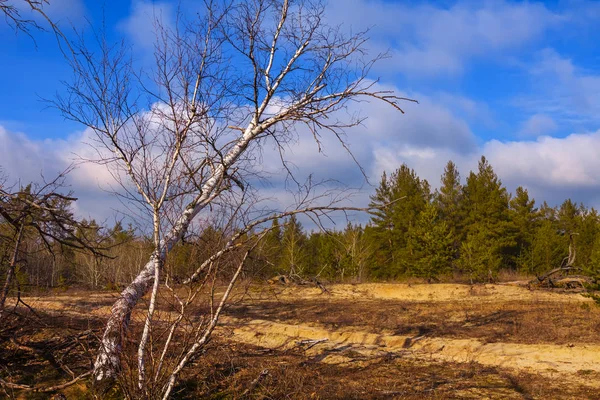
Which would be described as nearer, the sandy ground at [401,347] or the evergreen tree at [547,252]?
the sandy ground at [401,347]

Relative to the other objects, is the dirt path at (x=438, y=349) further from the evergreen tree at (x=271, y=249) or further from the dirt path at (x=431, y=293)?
the dirt path at (x=431, y=293)

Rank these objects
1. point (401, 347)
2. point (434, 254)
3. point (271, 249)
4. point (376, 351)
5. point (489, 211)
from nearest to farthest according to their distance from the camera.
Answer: point (271, 249) < point (376, 351) < point (401, 347) < point (434, 254) < point (489, 211)

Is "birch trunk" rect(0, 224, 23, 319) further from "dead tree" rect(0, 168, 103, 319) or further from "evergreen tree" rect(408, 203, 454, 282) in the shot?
"evergreen tree" rect(408, 203, 454, 282)

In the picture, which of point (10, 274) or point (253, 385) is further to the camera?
point (253, 385)

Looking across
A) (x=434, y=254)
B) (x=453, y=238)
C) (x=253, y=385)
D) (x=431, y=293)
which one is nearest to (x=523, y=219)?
(x=453, y=238)

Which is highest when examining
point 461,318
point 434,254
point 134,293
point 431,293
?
point 434,254

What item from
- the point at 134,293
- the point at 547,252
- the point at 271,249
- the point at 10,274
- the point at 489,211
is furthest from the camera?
the point at 489,211

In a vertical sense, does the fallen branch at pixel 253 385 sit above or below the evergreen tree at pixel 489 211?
below

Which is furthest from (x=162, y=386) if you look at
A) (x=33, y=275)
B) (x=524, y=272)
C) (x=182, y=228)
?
(x=524, y=272)

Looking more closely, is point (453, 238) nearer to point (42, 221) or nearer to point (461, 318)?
point (461, 318)

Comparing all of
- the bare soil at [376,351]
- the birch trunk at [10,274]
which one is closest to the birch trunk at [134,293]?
the bare soil at [376,351]

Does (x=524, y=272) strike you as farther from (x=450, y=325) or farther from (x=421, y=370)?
(x=421, y=370)

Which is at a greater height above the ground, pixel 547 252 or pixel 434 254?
pixel 547 252

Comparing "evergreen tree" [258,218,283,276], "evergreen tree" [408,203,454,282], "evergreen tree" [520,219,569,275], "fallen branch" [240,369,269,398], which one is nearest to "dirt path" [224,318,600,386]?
"fallen branch" [240,369,269,398]
